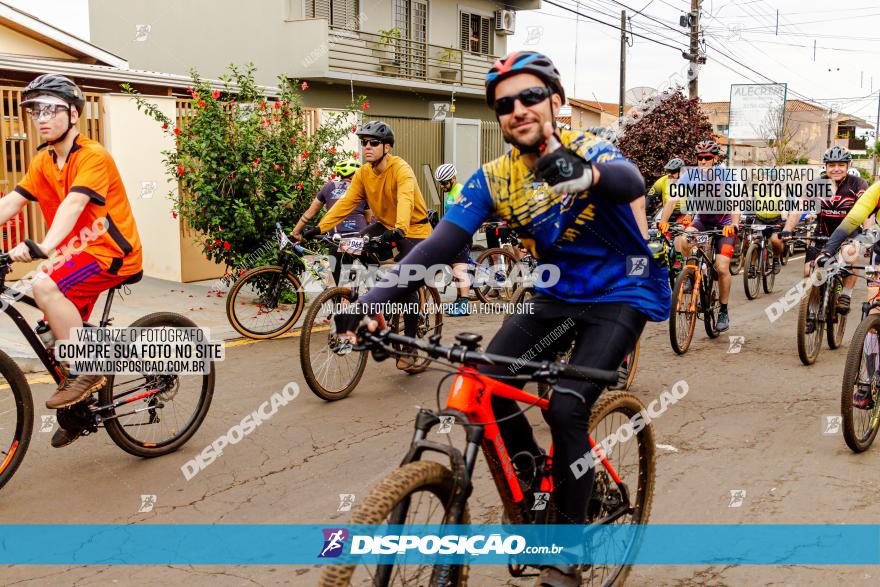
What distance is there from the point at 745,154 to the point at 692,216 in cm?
4317

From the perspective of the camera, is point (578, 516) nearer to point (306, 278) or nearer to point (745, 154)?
point (306, 278)

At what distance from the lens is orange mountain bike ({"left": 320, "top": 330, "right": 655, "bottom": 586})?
252 centimetres

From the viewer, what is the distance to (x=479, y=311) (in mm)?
11891

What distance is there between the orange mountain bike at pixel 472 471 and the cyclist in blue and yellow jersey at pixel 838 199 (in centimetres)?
565

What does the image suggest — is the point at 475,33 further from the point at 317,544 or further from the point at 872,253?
the point at 317,544

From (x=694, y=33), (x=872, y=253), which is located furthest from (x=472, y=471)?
(x=694, y=33)

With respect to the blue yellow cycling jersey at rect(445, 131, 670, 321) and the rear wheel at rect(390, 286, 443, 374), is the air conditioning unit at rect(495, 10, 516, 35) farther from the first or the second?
the blue yellow cycling jersey at rect(445, 131, 670, 321)

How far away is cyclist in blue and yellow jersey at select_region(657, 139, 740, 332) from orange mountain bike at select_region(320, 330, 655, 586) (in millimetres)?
5978

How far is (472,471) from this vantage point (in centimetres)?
275

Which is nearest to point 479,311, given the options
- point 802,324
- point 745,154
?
point 802,324

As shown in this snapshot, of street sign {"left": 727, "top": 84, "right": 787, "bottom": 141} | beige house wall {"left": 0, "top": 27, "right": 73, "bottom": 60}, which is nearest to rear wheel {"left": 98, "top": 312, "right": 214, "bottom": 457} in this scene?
beige house wall {"left": 0, "top": 27, "right": 73, "bottom": 60}

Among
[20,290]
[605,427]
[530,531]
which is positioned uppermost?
[20,290]

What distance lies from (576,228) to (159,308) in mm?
8693

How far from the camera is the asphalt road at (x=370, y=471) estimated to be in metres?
4.01
